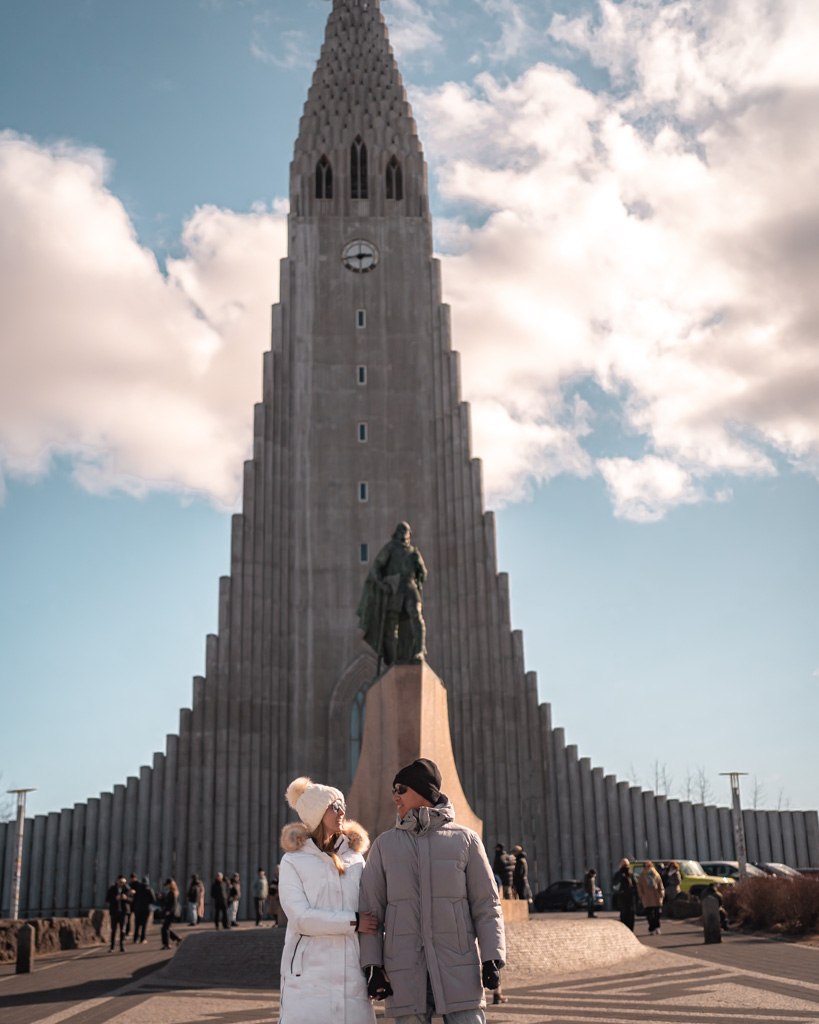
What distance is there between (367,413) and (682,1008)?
3431 centimetres

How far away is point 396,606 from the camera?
18.0 m

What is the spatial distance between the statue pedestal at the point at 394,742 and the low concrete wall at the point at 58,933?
6667 millimetres

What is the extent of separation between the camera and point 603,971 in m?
14.3

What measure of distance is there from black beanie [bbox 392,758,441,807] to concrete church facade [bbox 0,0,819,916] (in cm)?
3419

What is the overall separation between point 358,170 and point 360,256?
14.5 ft

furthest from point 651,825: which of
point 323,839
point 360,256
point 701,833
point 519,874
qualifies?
point 323,839

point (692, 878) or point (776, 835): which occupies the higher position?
point (776, 835)

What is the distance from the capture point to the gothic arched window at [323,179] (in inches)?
1823

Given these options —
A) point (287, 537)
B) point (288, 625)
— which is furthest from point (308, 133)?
point (288, 625)

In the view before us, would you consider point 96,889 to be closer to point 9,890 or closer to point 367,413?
point 9,890

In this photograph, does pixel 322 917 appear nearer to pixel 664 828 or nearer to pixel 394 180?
pixel 664 828

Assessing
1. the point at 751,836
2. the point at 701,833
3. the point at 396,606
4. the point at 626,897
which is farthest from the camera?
the point at 751,836

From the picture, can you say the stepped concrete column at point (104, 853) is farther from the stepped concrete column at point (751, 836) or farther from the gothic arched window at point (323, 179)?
the gothic arched window at point (323, 179)

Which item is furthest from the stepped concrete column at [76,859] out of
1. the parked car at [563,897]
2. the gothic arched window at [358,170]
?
the gothic arched window at [358,170]
